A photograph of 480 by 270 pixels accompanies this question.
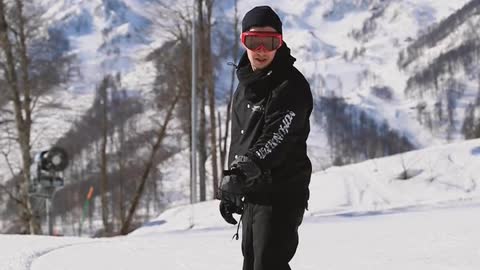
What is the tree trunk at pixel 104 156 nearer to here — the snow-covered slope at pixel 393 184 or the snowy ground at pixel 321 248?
the snow-covered slope at pixel 393 184

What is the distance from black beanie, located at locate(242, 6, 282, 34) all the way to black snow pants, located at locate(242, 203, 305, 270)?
843mm

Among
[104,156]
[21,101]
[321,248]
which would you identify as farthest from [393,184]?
[104,156]

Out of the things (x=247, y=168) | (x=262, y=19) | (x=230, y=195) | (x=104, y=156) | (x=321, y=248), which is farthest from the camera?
(x=104, y=156)

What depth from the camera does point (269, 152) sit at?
2.61 meters

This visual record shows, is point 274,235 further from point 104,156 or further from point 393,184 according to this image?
point 104,156

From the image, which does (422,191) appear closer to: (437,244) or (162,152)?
(437,244)

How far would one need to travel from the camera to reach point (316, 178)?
49.0 ft

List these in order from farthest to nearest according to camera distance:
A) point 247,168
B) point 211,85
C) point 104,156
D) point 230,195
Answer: point 104,156
point 211,85
point 230,195
point 247,168

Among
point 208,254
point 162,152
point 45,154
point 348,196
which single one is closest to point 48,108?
point 45,154

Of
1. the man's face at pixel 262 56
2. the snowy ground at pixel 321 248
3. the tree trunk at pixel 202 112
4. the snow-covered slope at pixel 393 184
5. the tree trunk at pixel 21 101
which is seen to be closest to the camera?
the man's face at pixel 262 56

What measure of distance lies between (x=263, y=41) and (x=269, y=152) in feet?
1.79

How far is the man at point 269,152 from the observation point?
2.64 metres

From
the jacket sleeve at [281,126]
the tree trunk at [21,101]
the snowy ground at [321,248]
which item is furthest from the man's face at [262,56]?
the tree trunk at [21,101]

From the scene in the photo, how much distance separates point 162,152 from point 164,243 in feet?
50.1
